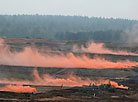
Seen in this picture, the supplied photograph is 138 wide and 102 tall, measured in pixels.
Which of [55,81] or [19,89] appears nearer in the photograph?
[19,89]

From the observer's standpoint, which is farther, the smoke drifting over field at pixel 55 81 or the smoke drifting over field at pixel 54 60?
the smoke drifting over field at pixel 54 60

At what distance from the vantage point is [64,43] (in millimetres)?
145875

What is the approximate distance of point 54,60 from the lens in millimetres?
91188

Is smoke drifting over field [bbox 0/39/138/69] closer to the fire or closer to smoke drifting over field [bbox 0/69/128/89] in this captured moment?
smoke drifting over field [bbox 0/69/128/89]

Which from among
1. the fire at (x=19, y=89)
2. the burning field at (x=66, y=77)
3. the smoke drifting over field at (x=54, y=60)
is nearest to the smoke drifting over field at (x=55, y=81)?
the burning field at (x=66, y=77)

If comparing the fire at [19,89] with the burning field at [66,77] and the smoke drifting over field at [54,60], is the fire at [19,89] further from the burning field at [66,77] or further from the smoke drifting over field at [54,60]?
the smoke drifting over field at [54,60]

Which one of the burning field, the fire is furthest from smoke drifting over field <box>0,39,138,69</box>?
the fire

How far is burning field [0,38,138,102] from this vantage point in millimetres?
44250

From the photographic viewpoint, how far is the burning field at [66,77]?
145 ft

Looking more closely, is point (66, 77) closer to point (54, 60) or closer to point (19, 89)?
point (19, 89)

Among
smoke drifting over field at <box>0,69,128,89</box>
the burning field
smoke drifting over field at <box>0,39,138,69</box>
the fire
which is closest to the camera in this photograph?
the burning field

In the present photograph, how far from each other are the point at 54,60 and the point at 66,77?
72.2 ft

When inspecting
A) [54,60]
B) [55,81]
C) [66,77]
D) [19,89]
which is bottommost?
[19,89]

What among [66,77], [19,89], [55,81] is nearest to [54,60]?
[66,77]
